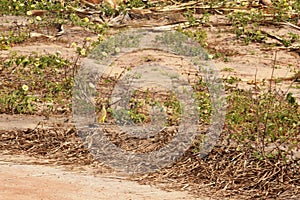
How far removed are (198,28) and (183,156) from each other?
469 cm

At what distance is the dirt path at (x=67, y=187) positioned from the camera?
399 centimetres

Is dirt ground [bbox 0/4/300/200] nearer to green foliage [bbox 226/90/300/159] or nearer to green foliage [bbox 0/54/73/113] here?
green foliage [bbox 0/54/73/113]

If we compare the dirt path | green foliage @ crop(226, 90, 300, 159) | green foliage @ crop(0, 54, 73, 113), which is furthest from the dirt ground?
green foliage @ crop(226, 90, 300, 159)

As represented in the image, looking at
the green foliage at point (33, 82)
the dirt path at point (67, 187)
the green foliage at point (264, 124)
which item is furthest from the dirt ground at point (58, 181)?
the green foliage at point (264, 124)

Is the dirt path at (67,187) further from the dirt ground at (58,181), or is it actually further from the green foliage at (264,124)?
the green foliage at (264,124)

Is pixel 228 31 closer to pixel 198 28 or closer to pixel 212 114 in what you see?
pixel 198 28

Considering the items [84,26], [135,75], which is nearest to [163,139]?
[135,75]

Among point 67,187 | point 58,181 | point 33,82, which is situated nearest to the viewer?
point 67,187

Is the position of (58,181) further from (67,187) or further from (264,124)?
(264,124)

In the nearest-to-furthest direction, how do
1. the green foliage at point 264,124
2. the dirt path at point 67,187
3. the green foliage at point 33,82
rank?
1. the dirt path at point 67,187
2. the green foliage at point 264,124
3. the green foliage at point 33,82

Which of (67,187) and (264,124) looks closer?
(67,187)

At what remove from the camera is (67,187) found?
13.5ft

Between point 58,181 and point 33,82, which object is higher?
point 58,181

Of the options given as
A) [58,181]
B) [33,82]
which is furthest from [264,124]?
[33,82]
